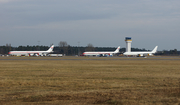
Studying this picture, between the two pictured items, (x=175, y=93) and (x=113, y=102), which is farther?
(x=175, y=93)

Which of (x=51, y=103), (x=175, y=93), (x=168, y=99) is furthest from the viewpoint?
(x=175, y=93)

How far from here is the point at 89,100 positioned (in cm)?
1196

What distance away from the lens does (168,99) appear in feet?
39.5

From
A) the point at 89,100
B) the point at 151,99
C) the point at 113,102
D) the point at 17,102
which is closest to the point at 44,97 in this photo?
the point at 17,102

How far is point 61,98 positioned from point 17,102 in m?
2.29

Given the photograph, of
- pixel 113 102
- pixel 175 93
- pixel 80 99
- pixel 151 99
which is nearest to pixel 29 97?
pixel 80 99

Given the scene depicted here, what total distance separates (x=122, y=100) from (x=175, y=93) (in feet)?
13.9

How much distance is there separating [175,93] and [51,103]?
7.61m

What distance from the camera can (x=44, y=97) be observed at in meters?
12.7

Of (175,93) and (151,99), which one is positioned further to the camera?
(175,93)

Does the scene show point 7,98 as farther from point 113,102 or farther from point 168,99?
point 168,99

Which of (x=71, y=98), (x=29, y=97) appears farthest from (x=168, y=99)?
(x=29, y=97)

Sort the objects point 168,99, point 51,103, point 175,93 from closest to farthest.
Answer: point 51,103, point 168,99, point 175,93

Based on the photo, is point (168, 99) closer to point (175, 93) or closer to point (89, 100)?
point (175, 93)
